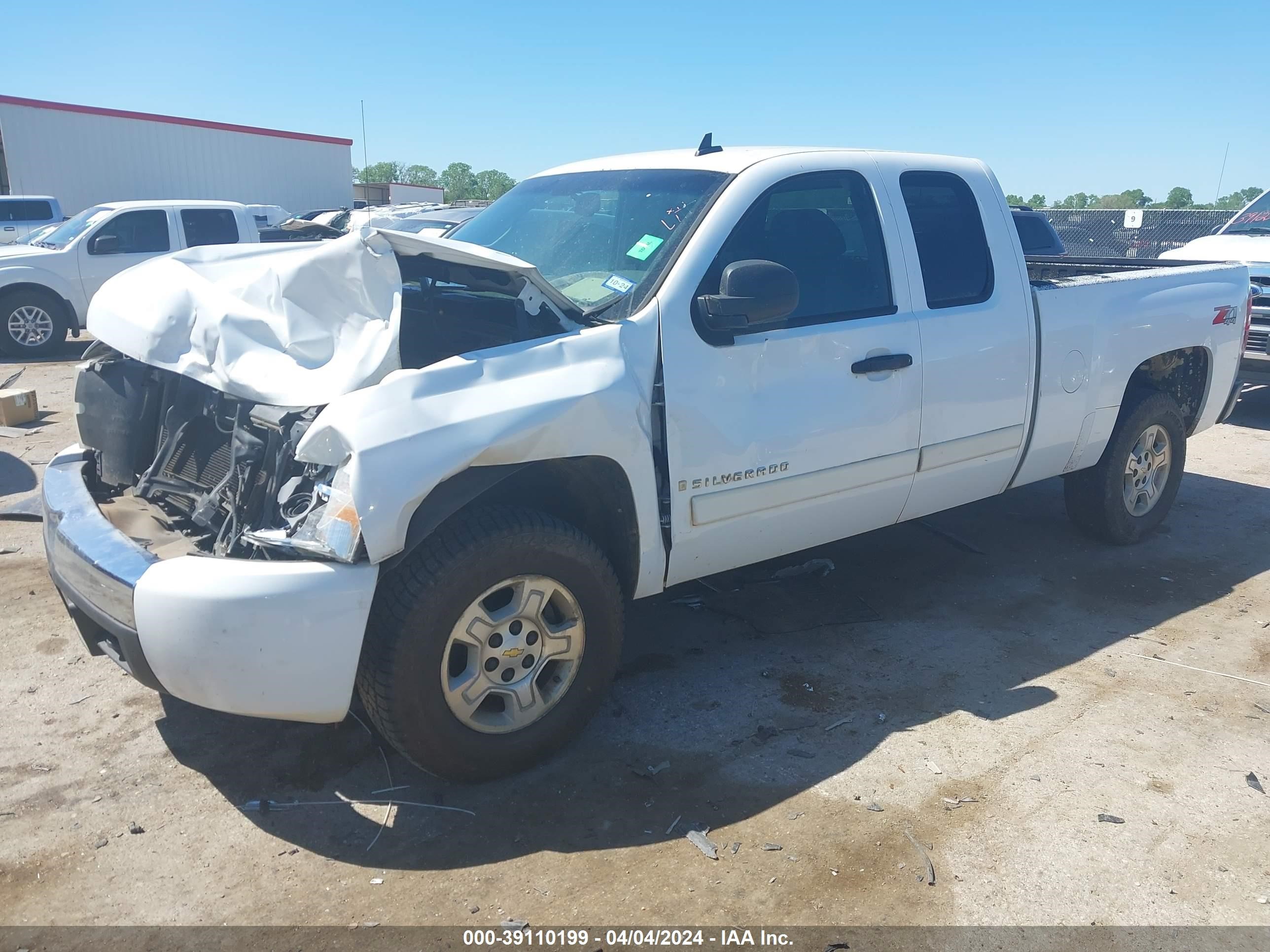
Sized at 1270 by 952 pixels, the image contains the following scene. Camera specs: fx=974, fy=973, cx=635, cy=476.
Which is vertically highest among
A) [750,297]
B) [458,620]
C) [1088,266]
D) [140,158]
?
[140,158]

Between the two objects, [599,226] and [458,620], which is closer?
[458,620]

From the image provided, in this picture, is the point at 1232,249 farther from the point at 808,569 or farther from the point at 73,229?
the point at 73,229

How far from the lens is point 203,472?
3529 millimetres

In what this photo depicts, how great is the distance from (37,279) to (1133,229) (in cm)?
1472

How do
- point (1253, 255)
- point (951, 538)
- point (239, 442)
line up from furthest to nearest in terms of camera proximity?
point (1253, 255) < point (951, 538) < point (239, 442)

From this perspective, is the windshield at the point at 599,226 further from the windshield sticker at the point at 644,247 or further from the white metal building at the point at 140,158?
the white metal building at the point at 140,158

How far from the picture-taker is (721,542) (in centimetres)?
370

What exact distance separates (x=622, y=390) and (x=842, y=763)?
1529 millimetres

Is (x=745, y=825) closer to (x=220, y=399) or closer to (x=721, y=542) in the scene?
(x=721, y=542)

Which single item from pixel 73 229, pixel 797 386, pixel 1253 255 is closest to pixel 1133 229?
pixel 1253 255

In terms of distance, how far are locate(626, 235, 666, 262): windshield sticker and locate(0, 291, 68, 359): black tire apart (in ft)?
36.5

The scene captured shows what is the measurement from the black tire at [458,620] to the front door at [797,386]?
44 cm

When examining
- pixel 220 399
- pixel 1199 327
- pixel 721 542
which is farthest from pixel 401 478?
pixel 1199 327

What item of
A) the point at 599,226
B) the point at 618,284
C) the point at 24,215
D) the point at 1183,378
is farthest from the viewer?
the point at 24,215
